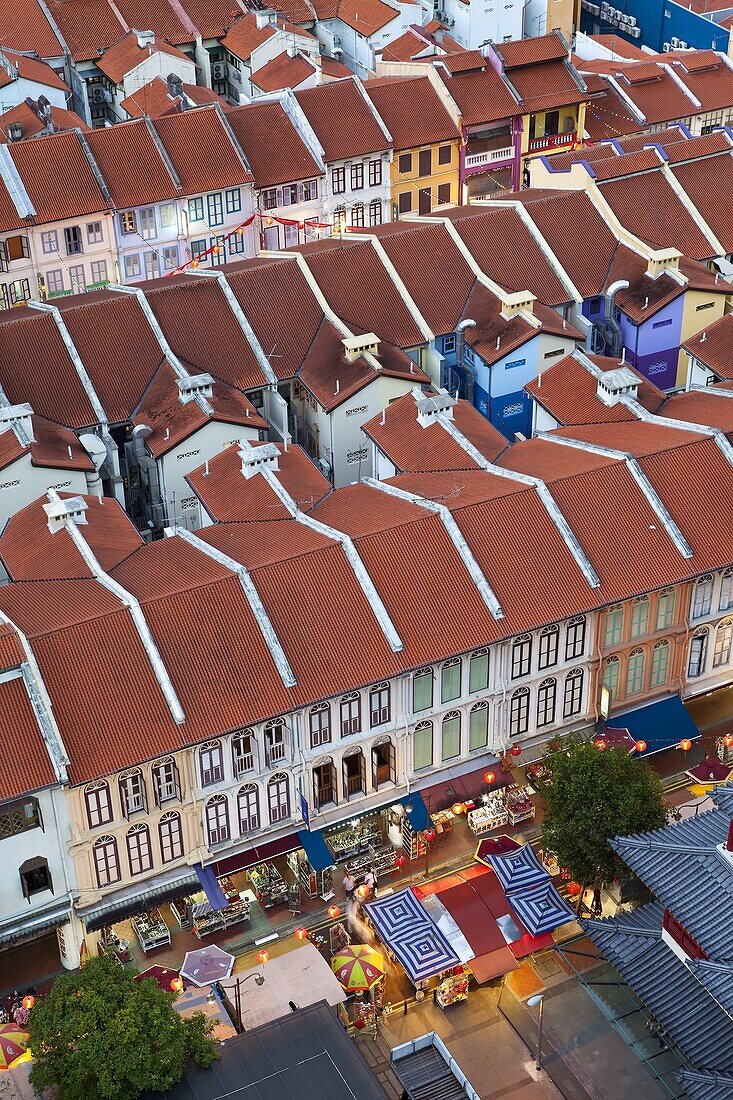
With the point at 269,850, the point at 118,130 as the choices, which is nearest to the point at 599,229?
the point at 118,130

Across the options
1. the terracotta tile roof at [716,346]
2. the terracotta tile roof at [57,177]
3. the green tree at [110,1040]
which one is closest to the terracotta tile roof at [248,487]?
the terracotta tile roof at [716,346]

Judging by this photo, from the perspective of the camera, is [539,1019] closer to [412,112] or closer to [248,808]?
[248,808]

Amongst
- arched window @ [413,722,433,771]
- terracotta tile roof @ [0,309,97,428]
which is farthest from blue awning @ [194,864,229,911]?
terracotta tile roof @ [0,309,97,428]

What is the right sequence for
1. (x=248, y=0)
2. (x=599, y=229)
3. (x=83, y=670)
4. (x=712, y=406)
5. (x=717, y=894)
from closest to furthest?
1. (x=717, y=894)
2. (x=83, y=670)
3. (x=712, y=406)
4. (x=599, y=229)
5. (x=248, y=0)

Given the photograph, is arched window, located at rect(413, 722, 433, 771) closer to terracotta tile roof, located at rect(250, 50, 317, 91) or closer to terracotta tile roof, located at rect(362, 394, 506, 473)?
terracotta tile roof, located at rect(362, 394, 506, 473)

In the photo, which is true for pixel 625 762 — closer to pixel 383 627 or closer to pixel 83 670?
pixel 383 627
